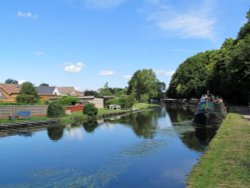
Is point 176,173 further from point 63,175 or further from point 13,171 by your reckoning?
point 13,171

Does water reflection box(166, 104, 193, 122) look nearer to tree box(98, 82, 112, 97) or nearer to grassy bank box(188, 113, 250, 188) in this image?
grassy bank box(188, 113, 250, 188)

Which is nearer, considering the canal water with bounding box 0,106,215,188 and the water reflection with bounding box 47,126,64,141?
the canal water with bounding box 0,106,215,188

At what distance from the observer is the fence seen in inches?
1646

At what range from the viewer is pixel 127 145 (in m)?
25.1

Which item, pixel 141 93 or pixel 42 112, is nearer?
pixel 42 112

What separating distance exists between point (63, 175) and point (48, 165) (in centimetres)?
279

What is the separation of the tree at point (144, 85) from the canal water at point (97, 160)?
91.1 m

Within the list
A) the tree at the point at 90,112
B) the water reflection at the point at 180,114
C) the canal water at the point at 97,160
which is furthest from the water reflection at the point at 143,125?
the tree at the point at 90,112

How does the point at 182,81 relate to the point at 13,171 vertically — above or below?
above

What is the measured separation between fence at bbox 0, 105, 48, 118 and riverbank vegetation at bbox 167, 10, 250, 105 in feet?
89.5

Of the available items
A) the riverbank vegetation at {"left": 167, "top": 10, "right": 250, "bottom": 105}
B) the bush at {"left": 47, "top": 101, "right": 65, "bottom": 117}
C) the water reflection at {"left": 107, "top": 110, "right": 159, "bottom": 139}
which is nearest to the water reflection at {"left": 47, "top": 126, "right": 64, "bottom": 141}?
the water reflection at {"left": 107, "top": 110, "right": 159, "bottom": 139}

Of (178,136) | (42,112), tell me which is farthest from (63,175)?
(42,112)

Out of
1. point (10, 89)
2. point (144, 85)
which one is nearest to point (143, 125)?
point (10, 89)

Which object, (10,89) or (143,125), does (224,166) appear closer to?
(143,125)
